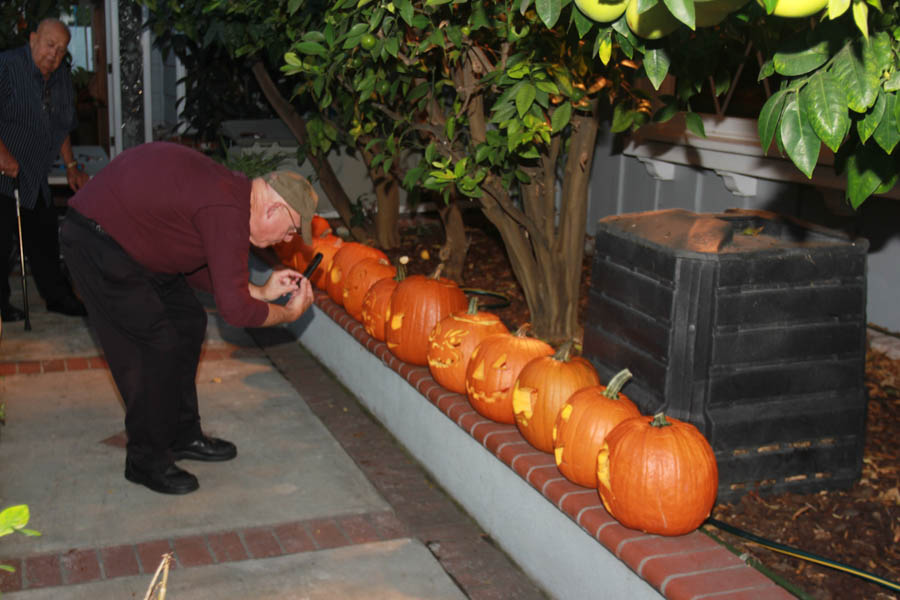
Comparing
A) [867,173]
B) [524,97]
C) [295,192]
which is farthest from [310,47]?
[867,173]

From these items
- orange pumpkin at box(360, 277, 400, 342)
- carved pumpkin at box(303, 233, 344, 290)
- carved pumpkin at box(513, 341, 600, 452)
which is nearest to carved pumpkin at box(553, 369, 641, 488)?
carved pumpkin at box(513, 341, 600, 452)

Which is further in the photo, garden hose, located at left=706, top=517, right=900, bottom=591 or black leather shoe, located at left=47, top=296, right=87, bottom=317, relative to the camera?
black leather shoe, located at left=47, top=296, right=87, bottom=317

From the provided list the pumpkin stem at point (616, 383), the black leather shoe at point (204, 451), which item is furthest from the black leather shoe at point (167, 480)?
the pumpkin stem at point (616, 383)

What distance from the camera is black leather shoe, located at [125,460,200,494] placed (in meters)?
4.30

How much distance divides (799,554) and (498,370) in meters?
1.40

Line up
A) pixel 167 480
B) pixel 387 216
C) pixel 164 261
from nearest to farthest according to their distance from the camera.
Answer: pixel 164 261 → pixel 167 480 → pixel 387 216

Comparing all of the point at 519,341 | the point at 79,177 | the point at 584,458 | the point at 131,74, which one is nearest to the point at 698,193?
the point at 519,341

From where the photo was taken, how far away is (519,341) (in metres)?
4.17

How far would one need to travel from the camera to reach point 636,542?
123 inches

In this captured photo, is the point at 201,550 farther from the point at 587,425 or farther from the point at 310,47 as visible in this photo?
the point at 310,47

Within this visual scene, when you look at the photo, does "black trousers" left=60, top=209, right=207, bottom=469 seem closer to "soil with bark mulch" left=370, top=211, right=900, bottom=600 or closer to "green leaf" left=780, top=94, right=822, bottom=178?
"soil with bark mulch" left=370, top=211, right=900, bottom=600

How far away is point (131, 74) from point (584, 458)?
996 centimetres

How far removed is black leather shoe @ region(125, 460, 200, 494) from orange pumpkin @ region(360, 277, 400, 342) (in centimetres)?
136

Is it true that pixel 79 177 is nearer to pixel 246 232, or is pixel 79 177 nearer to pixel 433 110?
pixel 433 110
